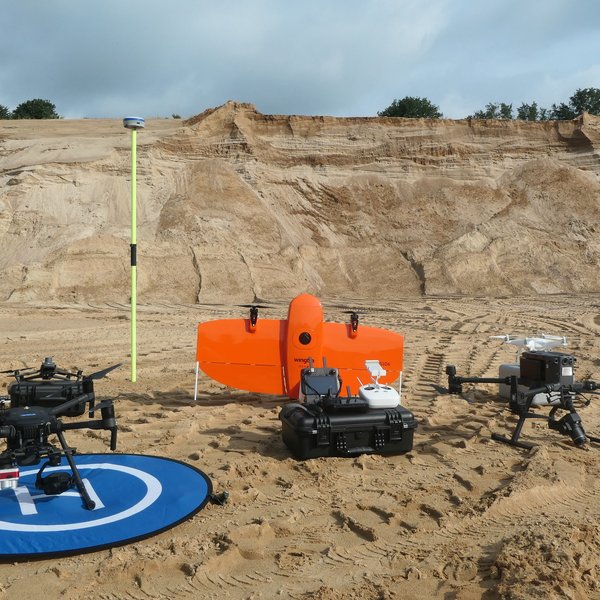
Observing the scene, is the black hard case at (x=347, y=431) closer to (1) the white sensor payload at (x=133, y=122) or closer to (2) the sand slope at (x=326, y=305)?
(2) the sand slope at (x=326, y=305)

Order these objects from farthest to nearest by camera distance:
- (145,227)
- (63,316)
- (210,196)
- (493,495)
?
(210,196)
(145,227)
(63,316)
(493,495)

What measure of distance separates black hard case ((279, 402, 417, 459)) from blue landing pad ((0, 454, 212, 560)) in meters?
0.96

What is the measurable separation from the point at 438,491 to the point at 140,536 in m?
2.30

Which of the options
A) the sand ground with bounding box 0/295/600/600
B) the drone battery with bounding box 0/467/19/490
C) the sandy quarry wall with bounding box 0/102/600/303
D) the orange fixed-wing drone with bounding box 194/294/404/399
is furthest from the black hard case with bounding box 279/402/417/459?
the sandy quarry wall with bounding box 0/102/600/303

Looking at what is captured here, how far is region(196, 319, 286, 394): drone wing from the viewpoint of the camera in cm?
689

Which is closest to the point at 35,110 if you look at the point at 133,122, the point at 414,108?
the point at 414,108

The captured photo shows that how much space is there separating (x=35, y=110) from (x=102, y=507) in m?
56.4

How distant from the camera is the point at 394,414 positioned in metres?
5.45

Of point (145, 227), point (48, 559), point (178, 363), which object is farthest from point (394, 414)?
point (145, 227)

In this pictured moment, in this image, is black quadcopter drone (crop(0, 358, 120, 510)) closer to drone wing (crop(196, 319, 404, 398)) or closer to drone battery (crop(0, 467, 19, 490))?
drone battery (crop(0, 467, 19, 490))

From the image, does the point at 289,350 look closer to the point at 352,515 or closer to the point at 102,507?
the point at 352,515

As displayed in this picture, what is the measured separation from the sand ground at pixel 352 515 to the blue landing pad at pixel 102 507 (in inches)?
4.4

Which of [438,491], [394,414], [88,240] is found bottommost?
[438,491]

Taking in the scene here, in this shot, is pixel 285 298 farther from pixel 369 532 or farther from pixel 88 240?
pixel 369 532
